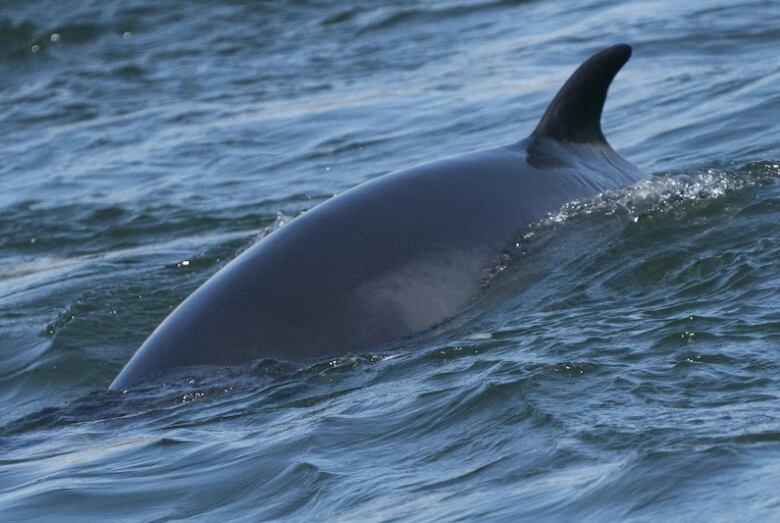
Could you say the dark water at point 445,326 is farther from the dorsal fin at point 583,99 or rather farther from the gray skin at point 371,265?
the dorsal fin at point 583,99

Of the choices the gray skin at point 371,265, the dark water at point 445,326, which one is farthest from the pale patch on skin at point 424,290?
the dark water at point 445,326

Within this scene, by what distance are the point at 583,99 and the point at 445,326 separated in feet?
6.58

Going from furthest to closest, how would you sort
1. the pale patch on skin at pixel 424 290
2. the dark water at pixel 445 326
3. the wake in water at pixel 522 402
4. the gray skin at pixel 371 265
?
the pale patch on skin at pixel 424 290
the gray skin at pixel 371 265
the dark water at pixel 445 326
the wake in water at pixel 522 402

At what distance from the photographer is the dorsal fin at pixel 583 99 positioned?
8812mm

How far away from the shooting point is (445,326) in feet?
24.6

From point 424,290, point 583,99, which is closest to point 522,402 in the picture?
point 424,290

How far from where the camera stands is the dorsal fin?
347 inches

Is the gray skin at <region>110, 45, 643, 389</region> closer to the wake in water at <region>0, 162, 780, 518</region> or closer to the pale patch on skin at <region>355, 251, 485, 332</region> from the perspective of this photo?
the pale patch on skin at <region>355, 251, 485, 332</region>

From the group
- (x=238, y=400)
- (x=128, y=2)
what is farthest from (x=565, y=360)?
(x=128, y=2)

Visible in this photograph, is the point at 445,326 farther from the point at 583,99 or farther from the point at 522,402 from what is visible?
the point at 583,99

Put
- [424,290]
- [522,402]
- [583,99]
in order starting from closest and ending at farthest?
[522,402]
[424,290]
[583,99]

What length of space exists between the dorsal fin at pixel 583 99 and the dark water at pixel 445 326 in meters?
0.46

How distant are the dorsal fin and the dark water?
18.2 inches

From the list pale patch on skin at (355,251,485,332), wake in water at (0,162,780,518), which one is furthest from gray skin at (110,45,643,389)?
wake in water at (0,162,780,518)
